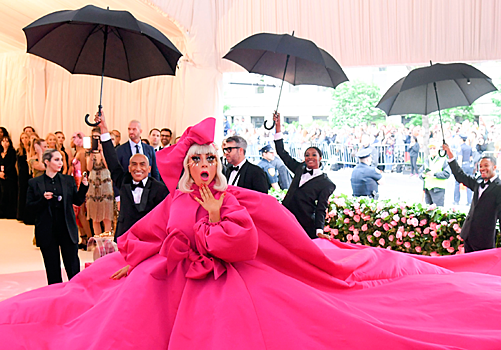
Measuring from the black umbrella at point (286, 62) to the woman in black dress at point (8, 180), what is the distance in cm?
738

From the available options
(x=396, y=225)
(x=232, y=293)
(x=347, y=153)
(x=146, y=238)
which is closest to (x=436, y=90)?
(x=396, y=225)

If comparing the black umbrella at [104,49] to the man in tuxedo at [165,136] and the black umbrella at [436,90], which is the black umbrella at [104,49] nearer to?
the black umbrella at [436,90]

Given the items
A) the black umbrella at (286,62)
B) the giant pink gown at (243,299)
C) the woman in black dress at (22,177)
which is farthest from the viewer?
the woman in black dress at (22,177)

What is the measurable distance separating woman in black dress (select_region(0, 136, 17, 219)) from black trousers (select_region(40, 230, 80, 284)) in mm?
7055

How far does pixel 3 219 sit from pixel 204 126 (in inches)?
402

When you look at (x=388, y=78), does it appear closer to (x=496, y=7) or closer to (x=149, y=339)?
(x=496, y=7)

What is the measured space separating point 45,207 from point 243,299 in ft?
11.0

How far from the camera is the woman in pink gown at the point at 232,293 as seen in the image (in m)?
2.43

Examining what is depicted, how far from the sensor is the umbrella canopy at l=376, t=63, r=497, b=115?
5.67 m

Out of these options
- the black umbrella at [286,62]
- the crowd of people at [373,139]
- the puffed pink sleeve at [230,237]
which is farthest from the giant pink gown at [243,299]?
the crowd of people at [373,139]

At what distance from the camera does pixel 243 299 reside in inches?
99.4

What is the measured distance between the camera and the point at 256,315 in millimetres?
2488

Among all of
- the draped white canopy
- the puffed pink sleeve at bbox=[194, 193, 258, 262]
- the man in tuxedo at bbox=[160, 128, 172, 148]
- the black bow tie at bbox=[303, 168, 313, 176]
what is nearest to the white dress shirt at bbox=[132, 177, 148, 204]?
the black bow tie at bbox=[303, 168, 313, 176]

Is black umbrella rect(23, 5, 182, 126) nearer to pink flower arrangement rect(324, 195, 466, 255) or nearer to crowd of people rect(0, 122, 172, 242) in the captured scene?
crowd of people rect(0, 122, 172, 242)
